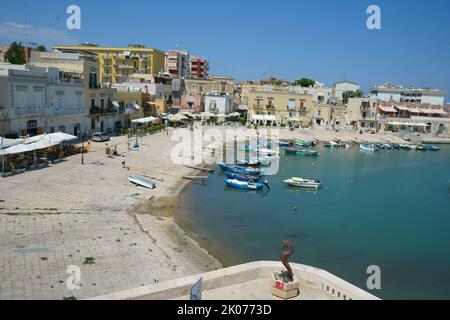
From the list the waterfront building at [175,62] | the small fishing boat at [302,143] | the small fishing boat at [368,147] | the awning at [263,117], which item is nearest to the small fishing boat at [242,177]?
the small fishing boat at [302,143]

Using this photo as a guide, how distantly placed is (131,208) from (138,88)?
39.3m

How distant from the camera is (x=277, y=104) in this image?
73.8 meters

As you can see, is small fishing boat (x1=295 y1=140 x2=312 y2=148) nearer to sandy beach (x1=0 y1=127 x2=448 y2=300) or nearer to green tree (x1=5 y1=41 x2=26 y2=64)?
sandy beach (x1=0 y1=127 x2=448 y2=300)

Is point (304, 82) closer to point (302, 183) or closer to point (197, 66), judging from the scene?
point (197, 66)

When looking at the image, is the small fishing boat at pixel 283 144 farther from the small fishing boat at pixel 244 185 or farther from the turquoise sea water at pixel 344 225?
the small fishing boat at pixel 244 185

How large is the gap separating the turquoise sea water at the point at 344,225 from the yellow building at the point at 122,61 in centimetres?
Answer: 4333

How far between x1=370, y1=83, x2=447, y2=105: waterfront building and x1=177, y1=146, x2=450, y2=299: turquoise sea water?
50.9 m

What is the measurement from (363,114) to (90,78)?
5388 cm

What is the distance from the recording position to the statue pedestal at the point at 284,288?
10164mm

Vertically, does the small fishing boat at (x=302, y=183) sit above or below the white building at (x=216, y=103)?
below

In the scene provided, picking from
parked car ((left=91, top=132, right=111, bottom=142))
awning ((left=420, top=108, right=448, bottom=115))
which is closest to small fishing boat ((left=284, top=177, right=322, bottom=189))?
parked car ((left=91, top=132, right=111, bottom=142))

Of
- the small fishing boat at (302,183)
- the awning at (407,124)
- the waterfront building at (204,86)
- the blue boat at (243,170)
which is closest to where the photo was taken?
the small fishing boat at (302,183)

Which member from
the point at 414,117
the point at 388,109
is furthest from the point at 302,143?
the point at 414,117

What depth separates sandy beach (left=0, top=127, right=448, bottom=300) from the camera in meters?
13.5
